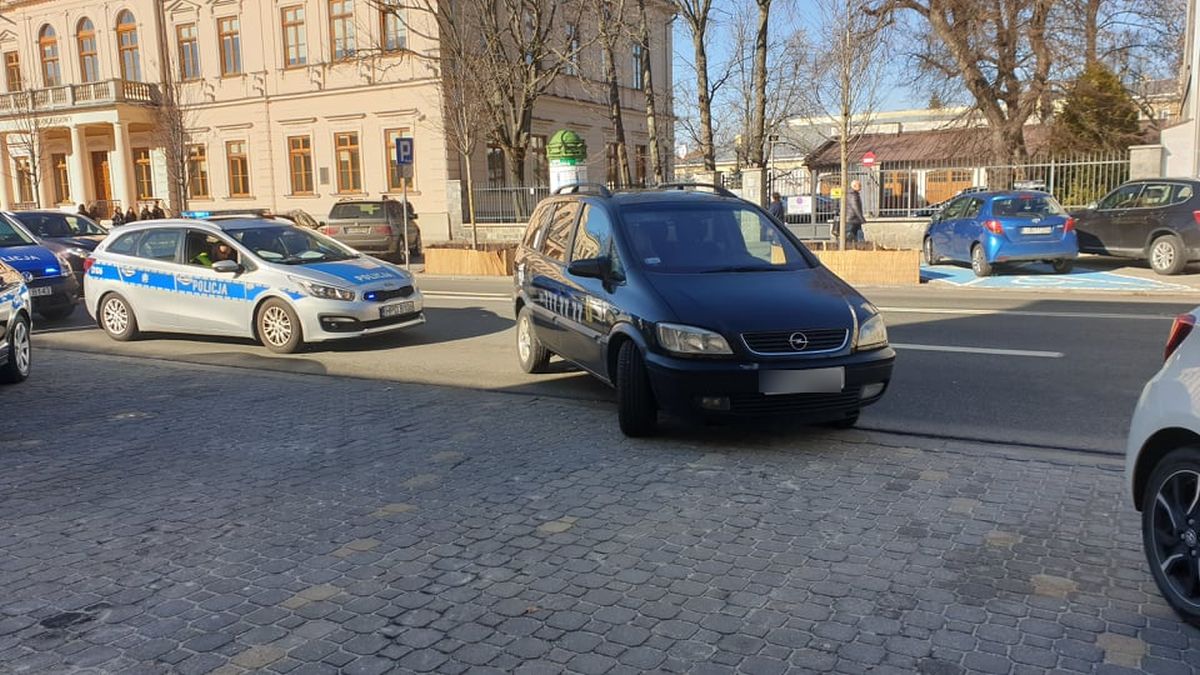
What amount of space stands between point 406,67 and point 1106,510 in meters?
31.4

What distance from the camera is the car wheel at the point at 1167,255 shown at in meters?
15.8

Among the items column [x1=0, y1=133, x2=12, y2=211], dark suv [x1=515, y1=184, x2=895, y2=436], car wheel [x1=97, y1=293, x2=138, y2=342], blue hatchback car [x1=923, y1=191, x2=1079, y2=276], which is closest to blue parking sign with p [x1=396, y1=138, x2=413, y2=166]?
car wheel [x1=97, y1=293, x2=138, y2=342]

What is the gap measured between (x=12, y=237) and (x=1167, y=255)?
18.6 m

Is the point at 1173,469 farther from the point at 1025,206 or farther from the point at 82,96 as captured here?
the point at 82,96

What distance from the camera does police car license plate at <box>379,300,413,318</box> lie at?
35.1 ft

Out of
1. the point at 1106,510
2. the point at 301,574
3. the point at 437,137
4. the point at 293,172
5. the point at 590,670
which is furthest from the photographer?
the point at 293,172

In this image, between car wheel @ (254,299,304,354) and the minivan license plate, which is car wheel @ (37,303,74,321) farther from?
the minivan license plate

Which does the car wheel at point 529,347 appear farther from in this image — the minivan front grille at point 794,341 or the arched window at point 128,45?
the arched window at point 128,45

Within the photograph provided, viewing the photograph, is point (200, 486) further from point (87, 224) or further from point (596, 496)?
point (87, 224)

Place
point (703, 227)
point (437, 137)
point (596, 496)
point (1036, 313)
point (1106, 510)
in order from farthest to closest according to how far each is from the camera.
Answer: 1. point (437, 137)
2. point (1036, 313)
3. point (703, 227)
4. point (596, 496)
5. point (1106, 510)

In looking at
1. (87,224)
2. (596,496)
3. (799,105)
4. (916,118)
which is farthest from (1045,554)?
(916,118)

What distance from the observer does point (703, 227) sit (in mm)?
7254

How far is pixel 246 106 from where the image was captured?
36.3 m

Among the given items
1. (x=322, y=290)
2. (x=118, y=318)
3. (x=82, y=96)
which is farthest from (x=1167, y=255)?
(x=82, y=96)
